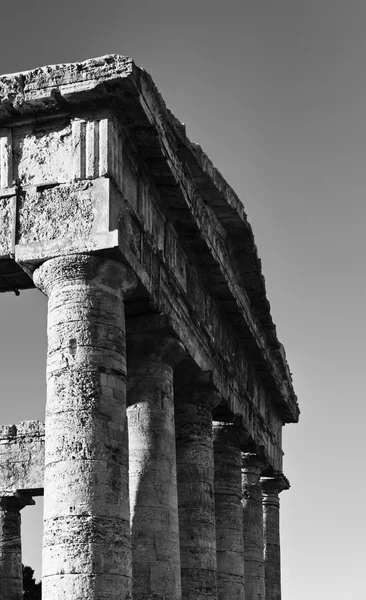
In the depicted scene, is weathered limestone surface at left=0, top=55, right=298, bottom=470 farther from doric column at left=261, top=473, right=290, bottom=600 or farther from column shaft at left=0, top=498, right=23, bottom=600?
doric column at left=261, top=473, right=290, bottom=600

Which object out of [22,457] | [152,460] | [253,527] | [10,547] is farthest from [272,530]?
[152,460]

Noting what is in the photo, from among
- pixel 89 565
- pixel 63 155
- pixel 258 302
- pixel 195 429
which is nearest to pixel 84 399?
pixel 89 565

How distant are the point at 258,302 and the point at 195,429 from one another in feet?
19.5

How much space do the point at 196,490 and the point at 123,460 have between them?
731cm

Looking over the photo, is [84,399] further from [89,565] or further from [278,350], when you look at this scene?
[278,350]

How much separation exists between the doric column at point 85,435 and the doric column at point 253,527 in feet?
53.1

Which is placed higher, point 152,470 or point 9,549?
point 9,549

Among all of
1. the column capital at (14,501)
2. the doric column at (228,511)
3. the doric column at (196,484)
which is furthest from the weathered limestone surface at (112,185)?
the column capital at (14,501)

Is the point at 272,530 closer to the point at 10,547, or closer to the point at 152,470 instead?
the point at 10,547

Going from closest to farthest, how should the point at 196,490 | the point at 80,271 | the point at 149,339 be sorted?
1. the point at 80,271
2. the point at 149,339
3. the point at 196,490

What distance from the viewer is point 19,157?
19.4 m

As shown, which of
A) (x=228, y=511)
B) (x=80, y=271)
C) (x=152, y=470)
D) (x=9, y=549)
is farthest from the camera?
(x=9, y=549)

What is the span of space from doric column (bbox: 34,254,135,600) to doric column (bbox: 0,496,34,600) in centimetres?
1552

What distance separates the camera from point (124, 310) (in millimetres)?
21016
